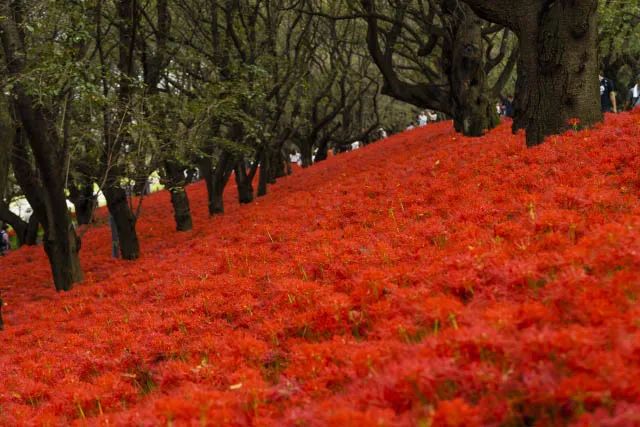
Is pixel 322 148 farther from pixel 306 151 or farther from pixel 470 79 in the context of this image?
pixel 470 79

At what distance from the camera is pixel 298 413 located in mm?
3936

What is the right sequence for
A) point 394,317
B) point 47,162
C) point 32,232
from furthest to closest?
point 32,232, point 47,162, point 394,317

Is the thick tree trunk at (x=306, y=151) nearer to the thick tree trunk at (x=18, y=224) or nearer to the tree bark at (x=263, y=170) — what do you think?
the tree bark at (x=263, y=170)

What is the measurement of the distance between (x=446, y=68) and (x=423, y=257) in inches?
447

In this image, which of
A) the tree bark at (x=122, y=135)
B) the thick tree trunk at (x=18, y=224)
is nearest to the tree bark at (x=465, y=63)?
the tree bark at (x=122, y=135)

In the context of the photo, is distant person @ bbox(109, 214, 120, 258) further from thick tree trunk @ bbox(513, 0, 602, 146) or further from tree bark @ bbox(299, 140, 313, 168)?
tree bark @ bbox(299, 140, 313, 168)

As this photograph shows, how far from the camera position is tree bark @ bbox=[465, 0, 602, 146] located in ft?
31.0

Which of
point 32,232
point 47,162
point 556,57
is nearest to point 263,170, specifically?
point 47,162

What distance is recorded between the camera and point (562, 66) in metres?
9.59

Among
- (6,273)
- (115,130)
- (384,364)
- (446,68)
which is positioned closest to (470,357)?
(384,364)

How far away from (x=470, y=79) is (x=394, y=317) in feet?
38.5

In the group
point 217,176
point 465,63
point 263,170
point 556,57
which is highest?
point 465,63

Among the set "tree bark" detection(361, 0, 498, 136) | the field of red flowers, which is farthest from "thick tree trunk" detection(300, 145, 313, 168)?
the field of red flowers

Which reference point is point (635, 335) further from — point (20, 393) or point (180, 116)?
point (180, 116)
